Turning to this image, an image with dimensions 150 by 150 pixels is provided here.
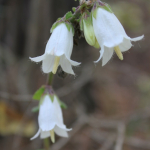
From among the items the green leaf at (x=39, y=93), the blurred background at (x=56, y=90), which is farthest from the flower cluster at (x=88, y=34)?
the blurred background at (x=56, y=90)

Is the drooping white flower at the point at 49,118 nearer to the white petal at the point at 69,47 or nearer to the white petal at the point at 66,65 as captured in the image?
the white petal at the point at 66,65

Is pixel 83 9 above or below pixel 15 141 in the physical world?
above

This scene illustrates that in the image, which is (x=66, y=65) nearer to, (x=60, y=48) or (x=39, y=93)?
(x=60, y=48)

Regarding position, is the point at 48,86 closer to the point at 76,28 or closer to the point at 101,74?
the point at 76,28

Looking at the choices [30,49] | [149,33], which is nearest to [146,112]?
[30,49]

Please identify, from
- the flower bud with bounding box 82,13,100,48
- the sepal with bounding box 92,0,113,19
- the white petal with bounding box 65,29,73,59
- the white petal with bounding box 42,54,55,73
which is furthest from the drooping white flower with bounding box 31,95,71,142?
the sepal with bounding box 92,0,113,19

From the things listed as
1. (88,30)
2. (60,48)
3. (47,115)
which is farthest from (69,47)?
(47,115)

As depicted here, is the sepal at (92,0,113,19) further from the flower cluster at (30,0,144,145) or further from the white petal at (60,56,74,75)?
the white petal at (60,56,74,75)
